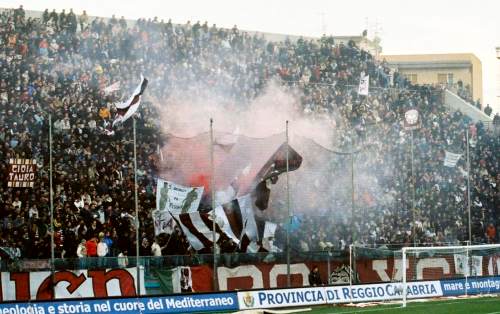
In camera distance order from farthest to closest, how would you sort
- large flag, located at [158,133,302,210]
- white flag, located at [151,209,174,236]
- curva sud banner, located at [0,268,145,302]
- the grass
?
large flag, located at [158,133,302,210]
white flag, located at [151,209,174,236]
curva sud banner, located at [0,268,145,302]
the grass

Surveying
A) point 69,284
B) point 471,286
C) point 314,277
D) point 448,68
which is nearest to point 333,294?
point 314,277

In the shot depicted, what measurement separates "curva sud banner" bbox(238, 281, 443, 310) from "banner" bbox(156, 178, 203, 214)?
3978 mm

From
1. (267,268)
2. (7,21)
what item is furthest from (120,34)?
(267,268)

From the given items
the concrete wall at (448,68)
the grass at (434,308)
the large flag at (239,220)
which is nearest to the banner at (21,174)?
the large flag at (239,220)

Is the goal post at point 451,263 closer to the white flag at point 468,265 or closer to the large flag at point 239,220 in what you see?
the white flag at point 468,265

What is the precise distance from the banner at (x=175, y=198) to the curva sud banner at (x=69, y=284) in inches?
89.6

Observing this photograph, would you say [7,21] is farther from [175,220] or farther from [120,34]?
[175,220]

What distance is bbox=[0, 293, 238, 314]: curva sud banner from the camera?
2344cm

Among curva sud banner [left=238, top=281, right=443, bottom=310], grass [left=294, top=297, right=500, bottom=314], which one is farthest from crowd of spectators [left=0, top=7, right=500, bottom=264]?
grass [left=294, top=297, right=500, bottom=314]

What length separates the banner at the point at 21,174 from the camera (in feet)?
91.1

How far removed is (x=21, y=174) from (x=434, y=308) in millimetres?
11329

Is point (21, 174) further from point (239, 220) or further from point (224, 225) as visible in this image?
point (239, 220)

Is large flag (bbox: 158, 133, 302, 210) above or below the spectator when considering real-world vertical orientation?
above

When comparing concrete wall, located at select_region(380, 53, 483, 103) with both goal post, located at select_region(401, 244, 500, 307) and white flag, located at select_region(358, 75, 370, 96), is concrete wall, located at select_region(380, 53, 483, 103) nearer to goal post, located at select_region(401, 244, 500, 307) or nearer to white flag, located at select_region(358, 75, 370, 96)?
white flag, located at select_region(358, 75, 370, 96)
